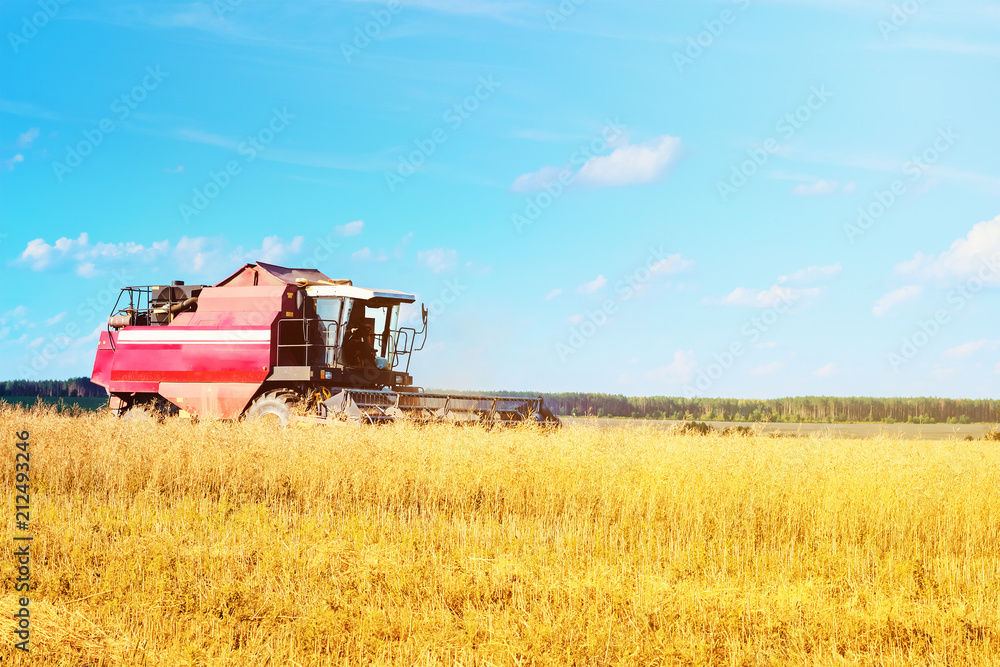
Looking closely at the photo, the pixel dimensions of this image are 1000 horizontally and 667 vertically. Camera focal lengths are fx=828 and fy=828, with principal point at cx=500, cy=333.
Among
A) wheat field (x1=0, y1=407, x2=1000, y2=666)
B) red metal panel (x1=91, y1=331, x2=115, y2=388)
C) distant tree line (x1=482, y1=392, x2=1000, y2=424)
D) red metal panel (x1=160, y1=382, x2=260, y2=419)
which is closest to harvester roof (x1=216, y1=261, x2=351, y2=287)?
red metal panel (x1=160, y1=382, x2=260, y2=419)

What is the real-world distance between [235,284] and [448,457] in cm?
888

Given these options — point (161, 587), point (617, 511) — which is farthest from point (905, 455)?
point (161, 587)

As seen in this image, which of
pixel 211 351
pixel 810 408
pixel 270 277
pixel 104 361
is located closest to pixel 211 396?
pixel 211 351

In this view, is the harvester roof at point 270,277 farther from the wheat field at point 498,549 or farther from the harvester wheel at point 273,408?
the wheat field at point 498,549

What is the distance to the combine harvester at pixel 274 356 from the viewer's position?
49.8 ft

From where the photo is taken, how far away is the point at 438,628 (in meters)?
5.12

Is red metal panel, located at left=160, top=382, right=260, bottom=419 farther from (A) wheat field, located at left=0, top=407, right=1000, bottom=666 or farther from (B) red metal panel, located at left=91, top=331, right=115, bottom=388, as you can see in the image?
(A) wheat field, located at left=0, top=407, right=1000, bottom=666

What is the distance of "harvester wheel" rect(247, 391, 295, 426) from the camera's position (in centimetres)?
1501

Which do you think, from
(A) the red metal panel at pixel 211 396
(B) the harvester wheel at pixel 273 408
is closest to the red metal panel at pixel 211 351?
(A) the red metal panel at pixel 211 396

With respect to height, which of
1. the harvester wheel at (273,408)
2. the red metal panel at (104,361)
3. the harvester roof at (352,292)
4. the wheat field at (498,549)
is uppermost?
the harvester roof at (352,292)

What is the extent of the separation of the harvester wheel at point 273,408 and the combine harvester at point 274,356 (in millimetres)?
21

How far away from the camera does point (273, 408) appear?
15219 mm

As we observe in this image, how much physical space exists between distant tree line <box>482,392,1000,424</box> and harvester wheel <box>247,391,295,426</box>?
36722 millimetres

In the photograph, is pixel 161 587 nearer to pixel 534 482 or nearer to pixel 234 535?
pixel 234 535
